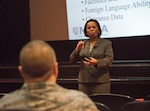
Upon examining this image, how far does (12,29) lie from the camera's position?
671 centimetres

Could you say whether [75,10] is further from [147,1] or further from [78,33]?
[147,1]

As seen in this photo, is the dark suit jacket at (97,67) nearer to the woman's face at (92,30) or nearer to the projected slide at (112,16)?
the woman's face at (92,30)

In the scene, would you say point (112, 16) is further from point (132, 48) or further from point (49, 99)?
point (49, 99)

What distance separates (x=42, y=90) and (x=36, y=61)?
14cm

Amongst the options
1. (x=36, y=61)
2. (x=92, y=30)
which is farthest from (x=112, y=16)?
(x=36, y=61)

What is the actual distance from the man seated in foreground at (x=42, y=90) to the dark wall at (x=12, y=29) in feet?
16.4

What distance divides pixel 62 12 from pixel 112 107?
3.54 m

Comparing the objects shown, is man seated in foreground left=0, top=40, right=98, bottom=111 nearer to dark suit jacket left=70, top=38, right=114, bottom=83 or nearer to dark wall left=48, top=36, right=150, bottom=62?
dark suit jacket left=70, top=38, right=114, bottom=83

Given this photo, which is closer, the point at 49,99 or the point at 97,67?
the point at 49,99

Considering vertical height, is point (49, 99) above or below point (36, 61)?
below

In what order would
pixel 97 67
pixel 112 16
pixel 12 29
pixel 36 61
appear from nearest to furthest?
1. pixel 36 61
2. pixel 97 67
3. pixel 112 16
4. pixel 12 29

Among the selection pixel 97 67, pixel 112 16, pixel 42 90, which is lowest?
pixel 97 67

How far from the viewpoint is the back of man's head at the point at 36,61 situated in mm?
1587

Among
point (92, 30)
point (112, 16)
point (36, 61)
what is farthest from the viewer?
point (112, 16)
